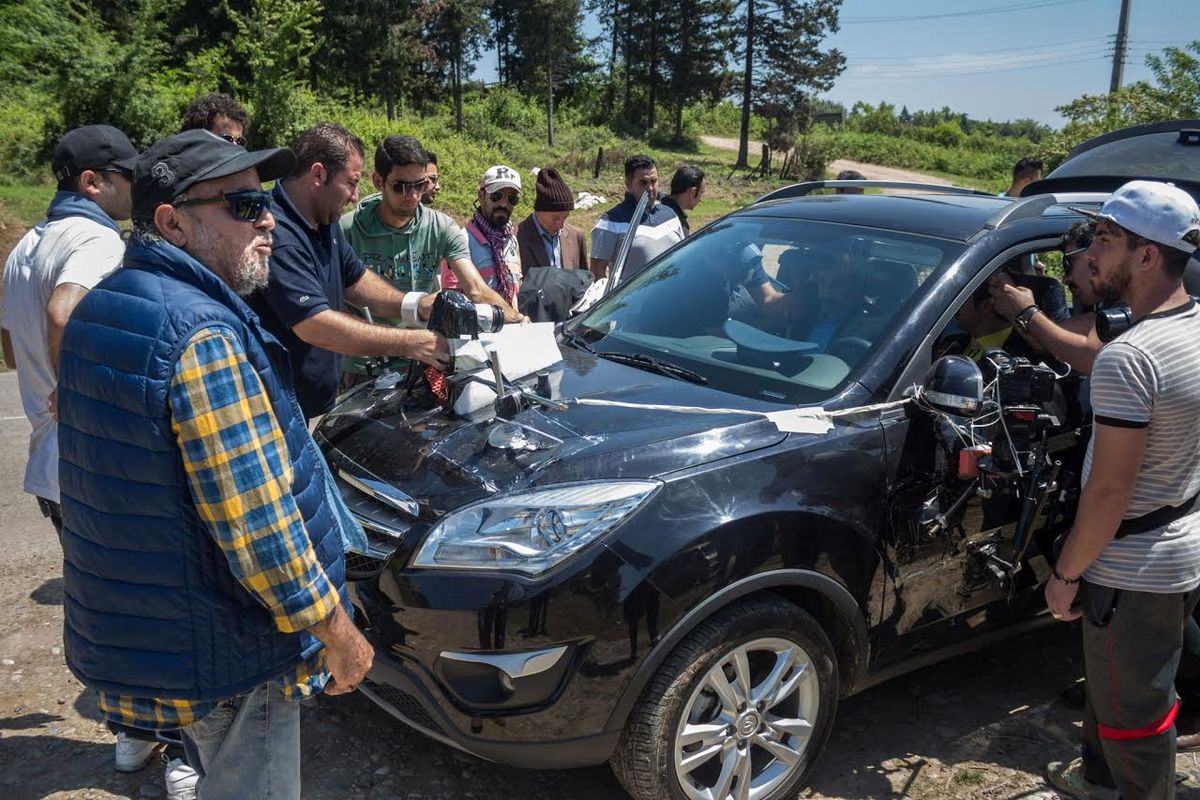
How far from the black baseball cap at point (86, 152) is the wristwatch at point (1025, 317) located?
3.07 meters

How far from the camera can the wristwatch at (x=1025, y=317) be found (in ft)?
10.6

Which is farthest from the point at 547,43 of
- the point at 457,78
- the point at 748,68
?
the point at 748,68

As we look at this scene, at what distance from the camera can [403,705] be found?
8.74 feet

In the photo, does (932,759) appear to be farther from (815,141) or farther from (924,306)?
(815,141)

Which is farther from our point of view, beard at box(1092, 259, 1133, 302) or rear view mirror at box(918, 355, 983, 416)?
rear view mirror at box(918, 355, 983, 416)

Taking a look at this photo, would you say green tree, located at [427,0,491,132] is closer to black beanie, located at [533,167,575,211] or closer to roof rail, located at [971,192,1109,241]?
black beanie, located at [533,167,575,211]

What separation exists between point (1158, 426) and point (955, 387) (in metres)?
0.52

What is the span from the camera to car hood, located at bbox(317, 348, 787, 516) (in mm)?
2645

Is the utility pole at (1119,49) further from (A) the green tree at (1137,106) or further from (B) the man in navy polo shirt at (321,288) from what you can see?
(B) the man in navy polo shirt at (321,288)

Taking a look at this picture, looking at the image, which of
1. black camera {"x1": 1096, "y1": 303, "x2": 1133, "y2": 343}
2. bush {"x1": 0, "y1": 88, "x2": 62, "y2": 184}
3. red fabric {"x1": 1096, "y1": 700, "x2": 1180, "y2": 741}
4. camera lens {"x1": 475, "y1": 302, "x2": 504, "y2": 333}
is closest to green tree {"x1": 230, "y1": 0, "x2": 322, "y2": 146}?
bush {"x1": 0, "y1": 88, "x2": 62, "y2": 184}

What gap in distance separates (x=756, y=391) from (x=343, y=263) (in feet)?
6.14

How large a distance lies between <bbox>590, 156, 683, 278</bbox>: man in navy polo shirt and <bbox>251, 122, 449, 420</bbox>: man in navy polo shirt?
228cm

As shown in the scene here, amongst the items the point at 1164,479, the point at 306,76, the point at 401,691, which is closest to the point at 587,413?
the point at 401,691

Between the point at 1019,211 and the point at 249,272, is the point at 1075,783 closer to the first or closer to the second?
the point at 1019,211
